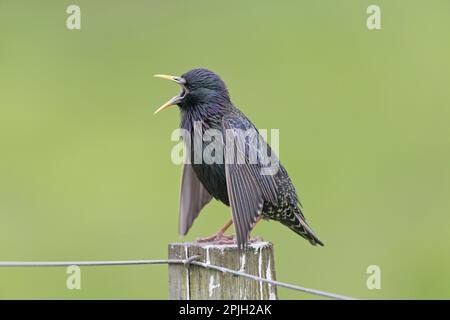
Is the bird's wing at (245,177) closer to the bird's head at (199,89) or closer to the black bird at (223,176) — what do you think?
the black bird at (223,176)

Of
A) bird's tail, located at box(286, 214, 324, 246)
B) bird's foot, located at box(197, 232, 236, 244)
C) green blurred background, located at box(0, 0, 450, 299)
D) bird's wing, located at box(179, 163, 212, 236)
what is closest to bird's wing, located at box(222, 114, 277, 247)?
bird's foot, located at box(197, 232, 236, 244)

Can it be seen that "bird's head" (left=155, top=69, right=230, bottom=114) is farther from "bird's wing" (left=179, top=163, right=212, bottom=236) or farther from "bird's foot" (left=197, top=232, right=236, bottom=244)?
"bird's foot" (left=197, top=232, right=236, bottom=244)

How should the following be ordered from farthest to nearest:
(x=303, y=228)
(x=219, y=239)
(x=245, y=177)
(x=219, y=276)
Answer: (x=303, y=228) < (x=245, y=177) < (x=219, y=239) < (x=219, y=276)

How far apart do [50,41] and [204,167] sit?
27.6 feet

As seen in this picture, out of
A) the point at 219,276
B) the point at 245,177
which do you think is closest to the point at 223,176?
the point at 245,177

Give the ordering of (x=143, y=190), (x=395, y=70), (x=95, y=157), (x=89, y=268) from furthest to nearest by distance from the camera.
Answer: (x=395, y=70)
(x=95, y=157)
(x=143, y=190)
(x=89, y=268)

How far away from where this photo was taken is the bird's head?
20.7 ft

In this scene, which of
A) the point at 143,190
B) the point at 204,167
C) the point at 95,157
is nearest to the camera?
the point at 204,167

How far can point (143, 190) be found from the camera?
11297 mm

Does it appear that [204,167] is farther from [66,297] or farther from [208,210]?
[208,210]

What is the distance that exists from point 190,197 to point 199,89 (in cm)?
71

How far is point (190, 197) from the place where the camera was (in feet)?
21.3

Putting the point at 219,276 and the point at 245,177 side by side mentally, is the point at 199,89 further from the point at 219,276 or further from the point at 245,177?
the point at 219,276
